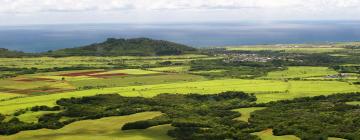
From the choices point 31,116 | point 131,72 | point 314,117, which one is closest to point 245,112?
point 314,117

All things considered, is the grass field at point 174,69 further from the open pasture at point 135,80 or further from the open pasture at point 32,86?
the open pasture at point 32,86

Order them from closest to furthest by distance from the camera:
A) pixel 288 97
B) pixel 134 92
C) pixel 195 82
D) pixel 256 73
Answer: pixel 288 97 → pixel 134 92 → pixel 195 82 → pixel 256 73

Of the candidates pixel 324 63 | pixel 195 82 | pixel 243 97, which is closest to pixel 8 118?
pixel 243 97

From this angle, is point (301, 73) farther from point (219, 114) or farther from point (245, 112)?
point (219, 114)

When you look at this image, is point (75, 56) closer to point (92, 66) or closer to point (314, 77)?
point (92, 66)

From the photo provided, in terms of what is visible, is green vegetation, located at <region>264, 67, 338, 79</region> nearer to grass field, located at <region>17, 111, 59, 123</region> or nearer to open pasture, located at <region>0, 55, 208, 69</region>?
open pasture, located at <region>0, 55, 208, 69</region>
